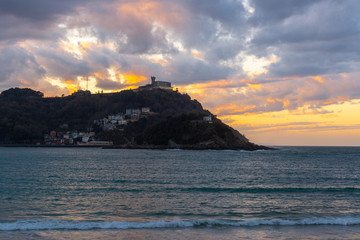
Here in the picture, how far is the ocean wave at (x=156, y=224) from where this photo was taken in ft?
57.1

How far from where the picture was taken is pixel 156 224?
17984mm

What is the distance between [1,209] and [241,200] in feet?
55.7

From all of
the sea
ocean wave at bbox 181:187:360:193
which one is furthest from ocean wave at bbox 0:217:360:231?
ocean wave at bbox 181:187:360:193

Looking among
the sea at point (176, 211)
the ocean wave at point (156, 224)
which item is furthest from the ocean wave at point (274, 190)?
the ocean wave at point (156, 224)

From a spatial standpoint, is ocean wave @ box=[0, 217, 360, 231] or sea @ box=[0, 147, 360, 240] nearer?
sea @ box=[0, 147, 360, 240]

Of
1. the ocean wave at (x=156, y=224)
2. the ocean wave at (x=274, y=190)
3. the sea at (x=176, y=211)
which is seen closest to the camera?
the sea at (x=176, y=211)

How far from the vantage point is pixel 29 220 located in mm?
18812

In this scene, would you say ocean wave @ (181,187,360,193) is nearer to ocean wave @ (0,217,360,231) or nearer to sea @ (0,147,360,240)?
sea @ (0,147,360,240)

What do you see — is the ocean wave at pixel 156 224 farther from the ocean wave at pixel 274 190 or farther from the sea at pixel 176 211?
the ocean wave at pixel 274 190

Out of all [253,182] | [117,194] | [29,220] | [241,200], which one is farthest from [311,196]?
[29,220]

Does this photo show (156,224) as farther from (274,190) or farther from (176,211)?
(274,190)

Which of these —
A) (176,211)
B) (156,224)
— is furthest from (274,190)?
(156,224)

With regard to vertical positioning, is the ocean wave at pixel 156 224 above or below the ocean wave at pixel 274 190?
below

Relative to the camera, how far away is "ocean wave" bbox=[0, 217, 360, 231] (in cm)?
1739
